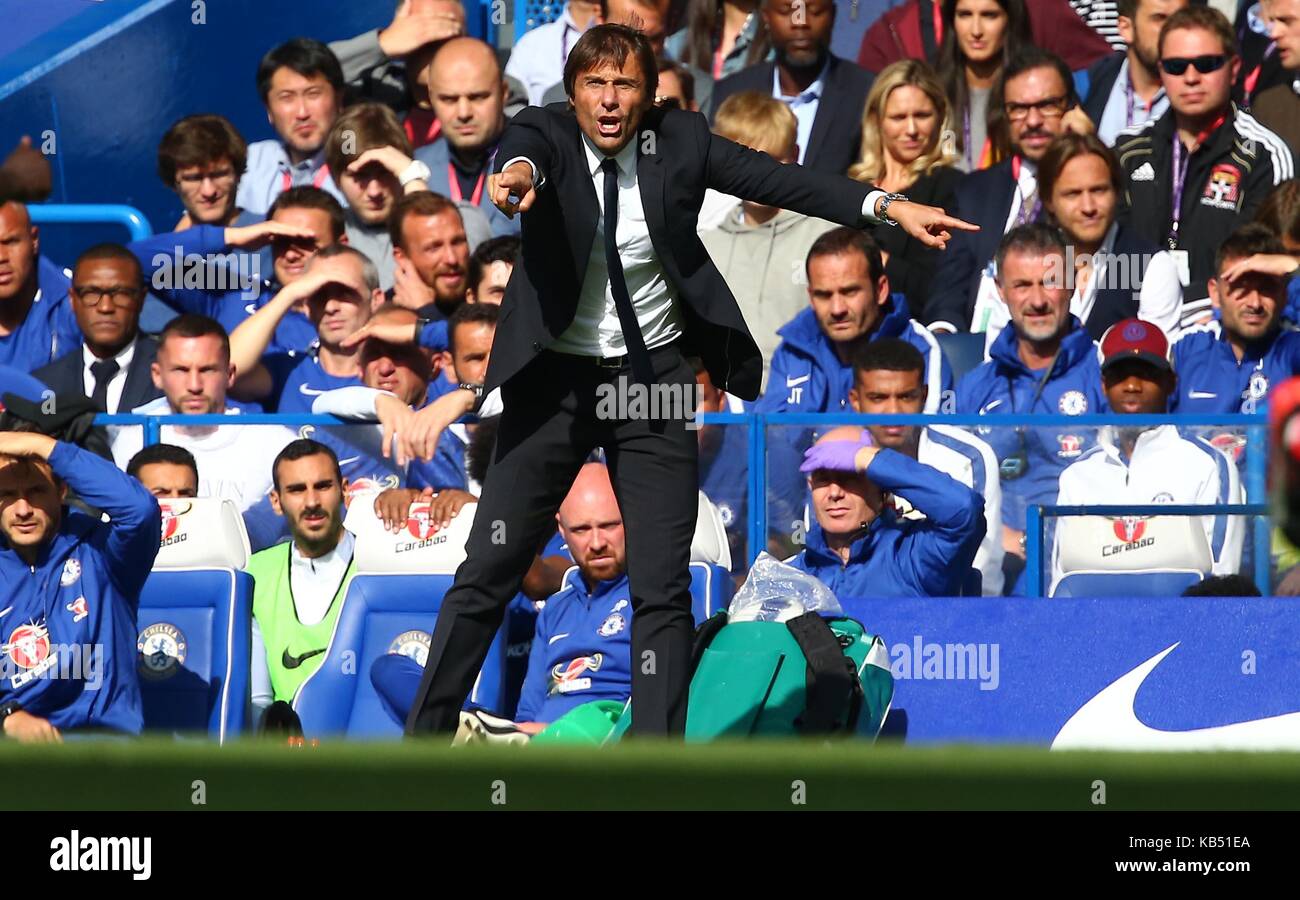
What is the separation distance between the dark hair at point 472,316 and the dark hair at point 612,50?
98.3 inches

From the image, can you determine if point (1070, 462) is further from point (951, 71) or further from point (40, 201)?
point (40, 201)

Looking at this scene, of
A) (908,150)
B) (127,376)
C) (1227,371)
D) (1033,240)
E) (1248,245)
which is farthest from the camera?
(908,150)

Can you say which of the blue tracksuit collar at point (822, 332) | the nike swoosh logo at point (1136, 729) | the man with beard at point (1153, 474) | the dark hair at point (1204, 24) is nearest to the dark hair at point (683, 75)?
the blue tracksuit collar at point (822, 332)

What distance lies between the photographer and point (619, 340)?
5031 millimetres

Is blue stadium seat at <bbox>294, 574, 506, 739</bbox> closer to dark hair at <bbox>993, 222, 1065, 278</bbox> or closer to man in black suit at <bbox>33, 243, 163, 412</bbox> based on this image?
man in black suit at <bbox>33, 243, 163, 412</bbox>

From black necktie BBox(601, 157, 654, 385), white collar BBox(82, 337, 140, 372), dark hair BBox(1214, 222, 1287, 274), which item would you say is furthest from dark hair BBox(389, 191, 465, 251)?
black necktie BBox(601, 157, 654, 385)

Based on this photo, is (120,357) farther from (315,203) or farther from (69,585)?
(69,585)

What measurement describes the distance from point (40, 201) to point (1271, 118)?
19.2 ft

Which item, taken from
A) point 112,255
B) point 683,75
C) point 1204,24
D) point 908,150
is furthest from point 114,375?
point 1204,24

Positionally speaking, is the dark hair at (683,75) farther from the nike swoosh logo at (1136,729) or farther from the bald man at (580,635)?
the nike swoosh logo at (1136,729)

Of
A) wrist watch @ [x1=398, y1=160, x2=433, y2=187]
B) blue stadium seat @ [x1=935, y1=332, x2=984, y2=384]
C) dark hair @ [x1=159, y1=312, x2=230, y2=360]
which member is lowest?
blue stadium seat @ [x1=935, y1=332, x2=984, y2=384]

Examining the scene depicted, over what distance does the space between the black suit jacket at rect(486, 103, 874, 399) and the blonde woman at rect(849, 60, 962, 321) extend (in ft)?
10.9

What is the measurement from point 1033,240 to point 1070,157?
0.54 meters

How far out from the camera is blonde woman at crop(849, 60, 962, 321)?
831 cm
